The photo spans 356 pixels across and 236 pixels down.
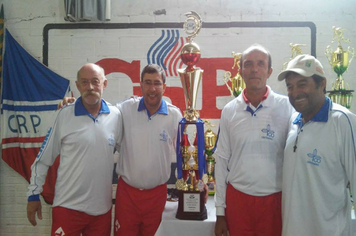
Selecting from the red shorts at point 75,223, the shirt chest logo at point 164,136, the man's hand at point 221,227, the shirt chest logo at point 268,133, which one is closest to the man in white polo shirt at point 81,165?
the red shorts at point 75,223

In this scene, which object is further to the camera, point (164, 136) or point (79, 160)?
point (164, 136)

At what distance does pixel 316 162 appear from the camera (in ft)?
4.30

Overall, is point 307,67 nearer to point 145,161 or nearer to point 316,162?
point 316,162

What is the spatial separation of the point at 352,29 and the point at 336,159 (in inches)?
75.9

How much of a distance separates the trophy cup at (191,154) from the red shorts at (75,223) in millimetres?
501

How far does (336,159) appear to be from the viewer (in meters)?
1.29

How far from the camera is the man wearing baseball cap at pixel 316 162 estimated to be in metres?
1.29

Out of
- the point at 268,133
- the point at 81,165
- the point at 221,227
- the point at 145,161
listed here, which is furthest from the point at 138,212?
the point at 268,133

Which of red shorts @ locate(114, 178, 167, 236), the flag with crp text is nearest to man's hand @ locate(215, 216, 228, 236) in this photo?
red shorts @ locate(114, 178, 167, 236)

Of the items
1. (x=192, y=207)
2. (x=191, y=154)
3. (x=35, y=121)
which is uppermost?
(x=35, y=121)

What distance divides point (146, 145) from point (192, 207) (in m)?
0.48

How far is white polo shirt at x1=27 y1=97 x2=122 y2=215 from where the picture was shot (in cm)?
178

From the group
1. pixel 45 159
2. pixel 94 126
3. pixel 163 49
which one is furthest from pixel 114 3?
pixel 45 159

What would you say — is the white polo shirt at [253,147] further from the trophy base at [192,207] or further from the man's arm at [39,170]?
the man's arm at [39,170]
